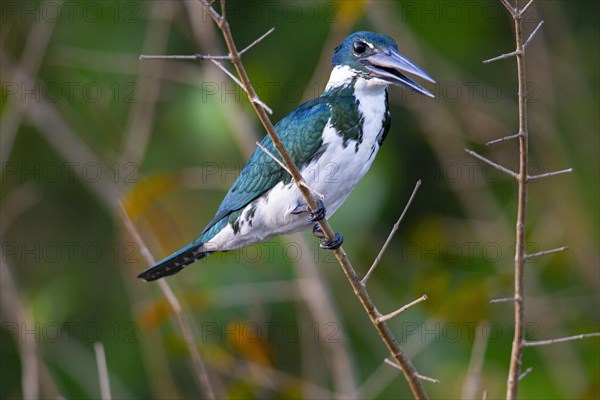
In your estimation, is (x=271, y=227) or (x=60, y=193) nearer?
(x=271, y=227)

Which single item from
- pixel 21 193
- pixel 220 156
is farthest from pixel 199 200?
pixel 21 193

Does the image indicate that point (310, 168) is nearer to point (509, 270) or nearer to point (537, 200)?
point (509, 270)

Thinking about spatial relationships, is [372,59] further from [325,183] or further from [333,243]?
[333,243]

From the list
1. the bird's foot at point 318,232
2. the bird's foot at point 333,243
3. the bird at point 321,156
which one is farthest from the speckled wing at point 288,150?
the bird's foot at point 333,243

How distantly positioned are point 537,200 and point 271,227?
2.82 meters

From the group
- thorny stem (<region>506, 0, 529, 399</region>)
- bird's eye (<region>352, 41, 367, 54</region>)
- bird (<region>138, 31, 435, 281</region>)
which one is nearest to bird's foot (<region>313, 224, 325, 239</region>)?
bird (<region>138, 31, 435, 281</region>)

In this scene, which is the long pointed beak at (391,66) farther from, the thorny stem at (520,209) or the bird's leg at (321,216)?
the thorny stem at (520,209)

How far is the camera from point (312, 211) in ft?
11.0

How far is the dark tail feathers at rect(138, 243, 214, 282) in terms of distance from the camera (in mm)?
3775

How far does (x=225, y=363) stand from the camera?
191 inches

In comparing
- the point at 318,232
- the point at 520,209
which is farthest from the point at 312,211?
the point at 520,209

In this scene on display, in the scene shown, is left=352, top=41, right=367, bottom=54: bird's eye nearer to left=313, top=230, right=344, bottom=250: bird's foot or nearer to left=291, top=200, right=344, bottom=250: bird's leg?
left=291, top=200, right=344, bottom=250: bird's leg

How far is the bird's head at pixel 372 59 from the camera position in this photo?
11.8ft

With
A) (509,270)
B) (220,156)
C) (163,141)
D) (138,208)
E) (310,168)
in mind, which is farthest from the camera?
(163,141)
